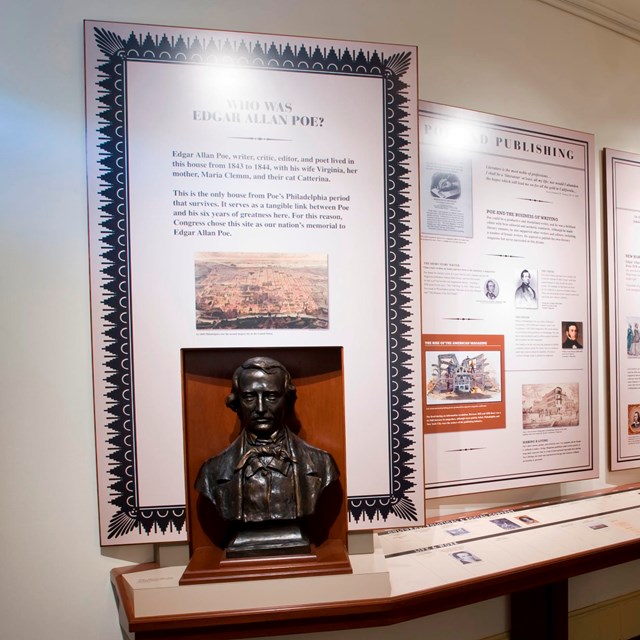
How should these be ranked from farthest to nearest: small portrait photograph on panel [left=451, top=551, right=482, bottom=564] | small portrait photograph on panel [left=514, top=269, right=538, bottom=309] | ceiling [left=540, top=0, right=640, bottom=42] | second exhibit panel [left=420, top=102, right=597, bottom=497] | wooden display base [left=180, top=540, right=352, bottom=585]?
ceiling [left=540, top=0, right=640, bottom=42] → small portrait photograph on panel [left=514, top=269, right=538, bottom=309] → second exhibit panel [left=420, top=102, right=597, bottom=497] → small portrait photograph on panel [left=451, top=551, right=482, bottom=564] → wooden display base [left=180, top=540, right=352, bottom=585]

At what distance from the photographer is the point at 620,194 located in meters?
2.19

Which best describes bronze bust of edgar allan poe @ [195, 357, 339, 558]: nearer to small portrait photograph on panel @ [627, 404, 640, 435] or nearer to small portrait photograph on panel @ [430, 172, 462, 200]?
small portrait photograph on panel @ [430, 172, 462, 200]

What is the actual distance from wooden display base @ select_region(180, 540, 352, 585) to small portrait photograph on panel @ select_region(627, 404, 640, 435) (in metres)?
1.67

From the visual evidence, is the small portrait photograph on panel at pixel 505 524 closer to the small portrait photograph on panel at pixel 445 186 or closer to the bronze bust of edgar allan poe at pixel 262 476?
the bronze bust of edgar allan poe at pixel 262 476

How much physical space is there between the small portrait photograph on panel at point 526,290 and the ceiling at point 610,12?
125 cm

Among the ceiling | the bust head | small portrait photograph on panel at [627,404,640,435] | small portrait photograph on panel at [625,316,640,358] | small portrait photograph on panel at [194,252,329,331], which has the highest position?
the ceiling

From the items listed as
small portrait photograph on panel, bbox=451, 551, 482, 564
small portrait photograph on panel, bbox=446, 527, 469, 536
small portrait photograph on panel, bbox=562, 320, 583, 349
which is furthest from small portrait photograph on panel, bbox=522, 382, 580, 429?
small portrait photograph on panel, bbox=451, 551, 482, 564

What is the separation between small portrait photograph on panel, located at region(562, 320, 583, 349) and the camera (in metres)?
2.00

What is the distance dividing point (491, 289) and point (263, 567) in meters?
1.35

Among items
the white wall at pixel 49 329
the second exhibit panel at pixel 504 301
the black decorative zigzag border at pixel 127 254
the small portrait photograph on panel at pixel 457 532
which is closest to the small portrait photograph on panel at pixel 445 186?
the second exhibit panel at pixel 504 301

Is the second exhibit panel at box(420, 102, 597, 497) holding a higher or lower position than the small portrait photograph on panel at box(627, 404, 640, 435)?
higher

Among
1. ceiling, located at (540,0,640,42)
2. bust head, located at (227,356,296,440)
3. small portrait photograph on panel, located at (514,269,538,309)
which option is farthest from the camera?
ceiling, located at (540,0,640,42)

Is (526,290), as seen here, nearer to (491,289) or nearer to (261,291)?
(491,289)

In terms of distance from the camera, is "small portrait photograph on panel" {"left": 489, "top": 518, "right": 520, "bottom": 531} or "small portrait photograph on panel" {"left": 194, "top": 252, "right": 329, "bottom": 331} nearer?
"small portrait photograph on panel" {"left": 194, "top": 252, "right": 329, "bottom": 331}
